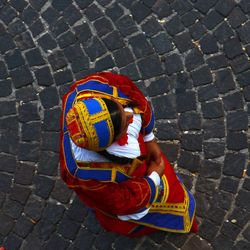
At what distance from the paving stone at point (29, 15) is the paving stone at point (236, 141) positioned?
9.26 ft

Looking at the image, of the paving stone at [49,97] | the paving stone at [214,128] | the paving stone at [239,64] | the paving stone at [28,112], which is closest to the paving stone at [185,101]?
the paving stone at [214,128]

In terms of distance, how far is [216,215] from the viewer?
16.7ft

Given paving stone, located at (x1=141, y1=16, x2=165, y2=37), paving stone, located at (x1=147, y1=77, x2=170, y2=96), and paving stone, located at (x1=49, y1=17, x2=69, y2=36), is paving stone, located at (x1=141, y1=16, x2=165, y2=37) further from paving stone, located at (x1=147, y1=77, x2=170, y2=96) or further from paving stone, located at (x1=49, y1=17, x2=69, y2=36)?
paving stone, located at (x1=49, y1=17, x2=69, y2=36)

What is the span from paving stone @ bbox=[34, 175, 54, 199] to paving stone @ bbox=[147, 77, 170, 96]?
151 centimetres

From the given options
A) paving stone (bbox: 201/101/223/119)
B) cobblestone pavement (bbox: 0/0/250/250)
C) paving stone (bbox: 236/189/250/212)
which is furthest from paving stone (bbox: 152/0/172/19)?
paving stone (bbox: 236/189/250/212)

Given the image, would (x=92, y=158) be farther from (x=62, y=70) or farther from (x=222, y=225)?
(x=62, y=70)

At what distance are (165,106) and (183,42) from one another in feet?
2.71

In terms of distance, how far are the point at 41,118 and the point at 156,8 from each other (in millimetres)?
1912

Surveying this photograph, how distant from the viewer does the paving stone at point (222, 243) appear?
16.3ft

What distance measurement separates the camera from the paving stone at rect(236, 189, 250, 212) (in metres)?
5.09

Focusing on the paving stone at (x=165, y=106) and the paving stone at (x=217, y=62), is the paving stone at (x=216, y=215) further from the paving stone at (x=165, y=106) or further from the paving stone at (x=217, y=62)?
the paving stone at (x=217, y=62)

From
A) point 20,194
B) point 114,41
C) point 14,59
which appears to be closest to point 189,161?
point 114,41

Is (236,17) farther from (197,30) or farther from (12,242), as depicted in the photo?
(12,242)

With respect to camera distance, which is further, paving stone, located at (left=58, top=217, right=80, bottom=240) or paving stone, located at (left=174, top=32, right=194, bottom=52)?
paving stone, located at (left=174, top=32, right=194, bottom=52)
